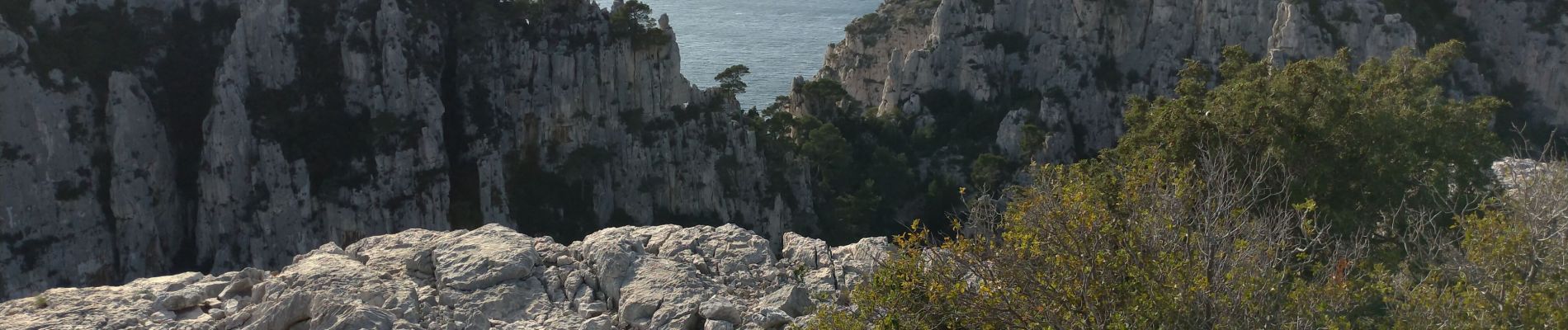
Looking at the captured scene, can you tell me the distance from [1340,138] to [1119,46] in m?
50.9

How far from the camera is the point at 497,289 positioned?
16266 mm

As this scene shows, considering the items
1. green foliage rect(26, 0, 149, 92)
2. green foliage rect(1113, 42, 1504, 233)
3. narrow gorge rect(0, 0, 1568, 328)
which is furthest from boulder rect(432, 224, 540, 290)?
green foliage rect(26, 0, 149, 92)

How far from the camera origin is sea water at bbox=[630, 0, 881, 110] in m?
102

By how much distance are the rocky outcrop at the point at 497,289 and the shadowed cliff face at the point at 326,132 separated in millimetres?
35269

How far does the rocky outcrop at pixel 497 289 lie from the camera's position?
596 inches

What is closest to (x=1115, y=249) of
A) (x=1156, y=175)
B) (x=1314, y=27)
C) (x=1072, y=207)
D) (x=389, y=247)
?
(x=1072, y=207)

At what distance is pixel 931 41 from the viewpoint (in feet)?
253

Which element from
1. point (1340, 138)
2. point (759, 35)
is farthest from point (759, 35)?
point (1340, 138)

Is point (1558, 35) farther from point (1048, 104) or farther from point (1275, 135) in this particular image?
point (1275, 135)

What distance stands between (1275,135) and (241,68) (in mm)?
42572

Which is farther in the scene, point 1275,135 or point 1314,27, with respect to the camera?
point 1314,27

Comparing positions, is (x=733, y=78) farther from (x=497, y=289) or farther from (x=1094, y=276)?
(x=1094, y=276)

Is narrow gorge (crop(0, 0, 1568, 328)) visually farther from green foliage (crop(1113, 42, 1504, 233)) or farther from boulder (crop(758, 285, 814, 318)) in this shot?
boulder (crop(758, 285, 814, 318))

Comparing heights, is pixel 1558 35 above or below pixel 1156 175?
below
